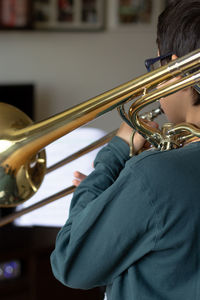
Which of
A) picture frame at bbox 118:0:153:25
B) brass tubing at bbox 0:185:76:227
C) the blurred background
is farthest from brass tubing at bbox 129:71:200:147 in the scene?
Answer: picture frame at bbox 118:0:153:25

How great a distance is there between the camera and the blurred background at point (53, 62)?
2.10 metres

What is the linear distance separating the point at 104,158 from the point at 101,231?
0.15 metres

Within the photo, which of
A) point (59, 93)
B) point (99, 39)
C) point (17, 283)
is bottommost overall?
point (17, 283)

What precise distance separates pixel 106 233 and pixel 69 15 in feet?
6.51

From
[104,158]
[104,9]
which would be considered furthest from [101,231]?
[104,9]

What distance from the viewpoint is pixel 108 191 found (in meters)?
0.63

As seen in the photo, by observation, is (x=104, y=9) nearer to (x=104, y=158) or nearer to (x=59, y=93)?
(x=59, y=93)

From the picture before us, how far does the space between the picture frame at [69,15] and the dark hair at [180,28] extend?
5.73 feet

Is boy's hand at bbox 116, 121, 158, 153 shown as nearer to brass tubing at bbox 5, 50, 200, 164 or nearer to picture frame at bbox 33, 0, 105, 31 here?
brass tubing at bbox 5, 50, 200, 164

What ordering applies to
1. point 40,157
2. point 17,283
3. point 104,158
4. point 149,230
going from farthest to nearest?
1. point 17,283
2. point 40,157
3. point 104,158
4. point 149,230

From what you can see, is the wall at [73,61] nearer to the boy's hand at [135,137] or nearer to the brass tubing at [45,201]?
the brass tubing at [45,201]

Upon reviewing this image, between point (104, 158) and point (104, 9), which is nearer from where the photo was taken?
point (104, 158)

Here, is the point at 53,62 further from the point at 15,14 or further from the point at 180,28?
the point at 180,28

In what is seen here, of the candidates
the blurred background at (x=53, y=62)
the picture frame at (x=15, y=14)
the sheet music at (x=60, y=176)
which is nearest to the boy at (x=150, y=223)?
the sheet music at (x=60, y=176)
